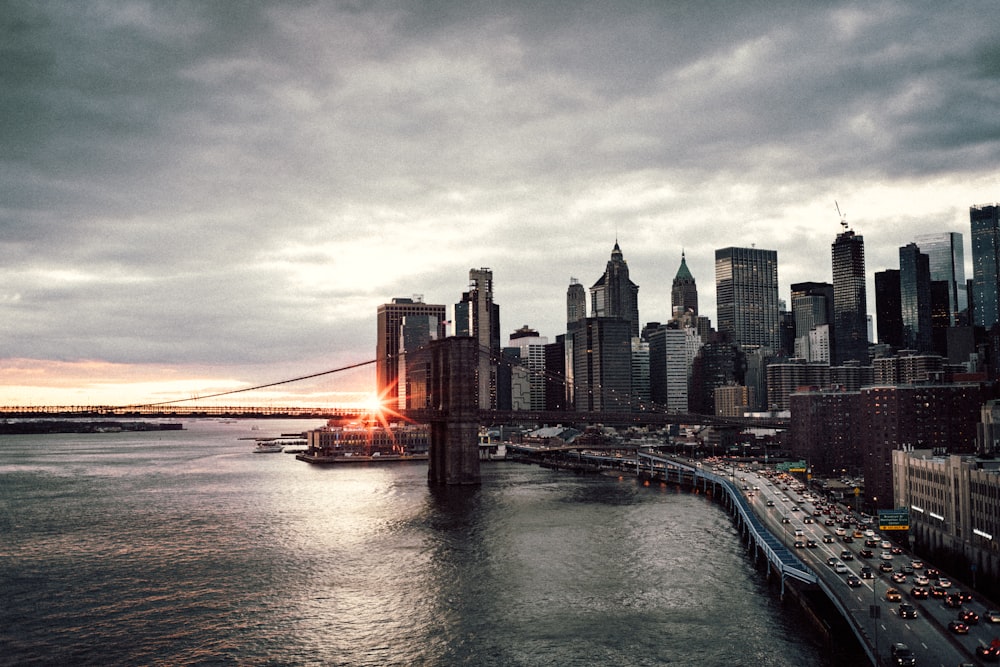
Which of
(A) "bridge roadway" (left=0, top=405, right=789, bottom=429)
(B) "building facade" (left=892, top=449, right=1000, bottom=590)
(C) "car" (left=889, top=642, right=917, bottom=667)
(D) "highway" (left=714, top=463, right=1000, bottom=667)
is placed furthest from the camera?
(A) "bridge roadway" (left=0, top=405, right=789, bottom=429)

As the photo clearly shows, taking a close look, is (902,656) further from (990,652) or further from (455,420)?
(455,420)

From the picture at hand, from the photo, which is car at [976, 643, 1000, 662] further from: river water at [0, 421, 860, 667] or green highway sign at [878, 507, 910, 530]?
green highway sign at [878, 507, 910, 530]

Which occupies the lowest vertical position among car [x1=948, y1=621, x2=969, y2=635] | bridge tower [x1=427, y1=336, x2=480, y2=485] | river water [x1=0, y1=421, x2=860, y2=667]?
river water [x1=0, y1=421, x2=860, y2=667]

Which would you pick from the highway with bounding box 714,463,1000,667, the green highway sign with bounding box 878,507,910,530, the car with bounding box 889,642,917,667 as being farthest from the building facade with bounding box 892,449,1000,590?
the car with bounding box 889,642,917,667

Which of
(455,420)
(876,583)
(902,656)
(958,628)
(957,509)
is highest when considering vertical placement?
(455,420)

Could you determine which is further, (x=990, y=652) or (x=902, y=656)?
(x=990, y=652)

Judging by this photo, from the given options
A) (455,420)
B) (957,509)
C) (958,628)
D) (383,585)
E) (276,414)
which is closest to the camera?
(958,628)

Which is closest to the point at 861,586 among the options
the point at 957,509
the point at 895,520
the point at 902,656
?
the point at 902,656

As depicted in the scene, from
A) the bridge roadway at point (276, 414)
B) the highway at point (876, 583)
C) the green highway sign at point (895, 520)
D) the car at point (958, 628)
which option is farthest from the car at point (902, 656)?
the bridge roadway at point (276, 414)
